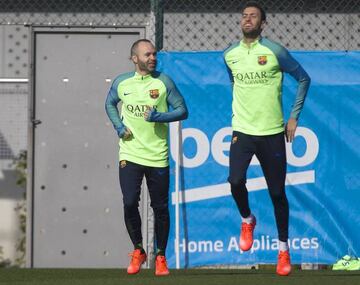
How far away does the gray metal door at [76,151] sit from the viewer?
Result: 507 inches

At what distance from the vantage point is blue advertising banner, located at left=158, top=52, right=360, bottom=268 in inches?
486

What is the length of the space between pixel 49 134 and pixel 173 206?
152cm

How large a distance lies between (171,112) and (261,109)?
78 cm

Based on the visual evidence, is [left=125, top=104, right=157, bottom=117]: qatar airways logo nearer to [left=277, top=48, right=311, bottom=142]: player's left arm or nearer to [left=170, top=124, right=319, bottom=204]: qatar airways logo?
[left=277, top=48, right=311, bottom=142]: player's left arm

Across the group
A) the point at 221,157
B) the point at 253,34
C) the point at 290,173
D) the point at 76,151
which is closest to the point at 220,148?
the point at 221,157

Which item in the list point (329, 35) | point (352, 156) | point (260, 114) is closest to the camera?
point (260, 114)

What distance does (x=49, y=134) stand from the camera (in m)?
13.0

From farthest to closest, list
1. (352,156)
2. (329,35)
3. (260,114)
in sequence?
(329,35) < (352,156) < (260,114)

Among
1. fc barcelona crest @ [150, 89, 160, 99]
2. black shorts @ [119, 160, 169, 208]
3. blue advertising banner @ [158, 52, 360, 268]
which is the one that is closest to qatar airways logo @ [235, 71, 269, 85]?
fc barcelona crest @ [150, 89, 160, 99]

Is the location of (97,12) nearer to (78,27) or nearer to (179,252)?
(78,27)

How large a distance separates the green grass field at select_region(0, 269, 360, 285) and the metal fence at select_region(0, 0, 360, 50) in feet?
12.9

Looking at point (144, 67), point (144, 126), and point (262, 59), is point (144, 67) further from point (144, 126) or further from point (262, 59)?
point (262, 59)

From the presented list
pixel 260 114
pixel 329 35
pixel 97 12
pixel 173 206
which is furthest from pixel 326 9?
pixel 260 114

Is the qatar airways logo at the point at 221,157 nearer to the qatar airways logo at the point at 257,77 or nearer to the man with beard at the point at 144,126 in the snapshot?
the man with beard at the point at 144,126
